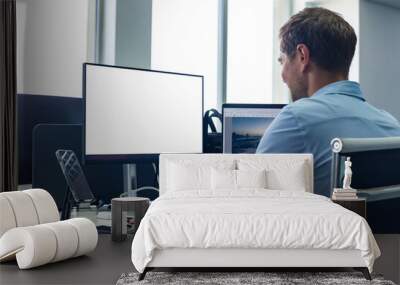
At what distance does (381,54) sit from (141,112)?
2.68 meters

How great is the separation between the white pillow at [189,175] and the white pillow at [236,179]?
0.24ft

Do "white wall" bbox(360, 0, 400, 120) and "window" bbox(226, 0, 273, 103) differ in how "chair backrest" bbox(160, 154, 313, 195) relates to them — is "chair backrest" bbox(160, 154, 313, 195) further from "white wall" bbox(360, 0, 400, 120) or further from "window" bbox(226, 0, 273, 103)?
"window" bbox(226, 0, 273, 103)

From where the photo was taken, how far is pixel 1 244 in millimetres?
3600

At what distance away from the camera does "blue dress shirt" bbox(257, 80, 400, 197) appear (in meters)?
4.99

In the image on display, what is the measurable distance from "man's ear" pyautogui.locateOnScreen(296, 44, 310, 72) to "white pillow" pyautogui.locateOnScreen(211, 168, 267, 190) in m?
1.65

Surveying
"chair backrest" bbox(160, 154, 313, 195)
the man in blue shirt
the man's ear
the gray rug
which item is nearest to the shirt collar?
the man in blue shirt

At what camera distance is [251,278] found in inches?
132

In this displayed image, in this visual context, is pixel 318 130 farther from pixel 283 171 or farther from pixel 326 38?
pixel 326 38

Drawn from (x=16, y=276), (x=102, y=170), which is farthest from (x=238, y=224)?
(x=102, y=170)

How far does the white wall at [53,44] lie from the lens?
17.6ft

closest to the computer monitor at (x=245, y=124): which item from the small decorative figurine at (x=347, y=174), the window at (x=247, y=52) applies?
the small decorative figurine at (x=347, y=174)

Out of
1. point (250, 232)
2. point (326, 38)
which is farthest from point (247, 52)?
point (250, 232)

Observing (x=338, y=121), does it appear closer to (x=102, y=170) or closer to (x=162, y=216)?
(x=102, y=170)

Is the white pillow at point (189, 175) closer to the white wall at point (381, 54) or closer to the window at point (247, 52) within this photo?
the window at point (247, 52)
